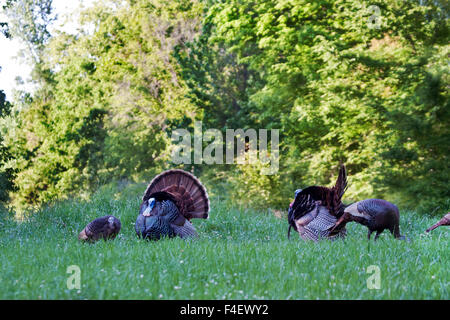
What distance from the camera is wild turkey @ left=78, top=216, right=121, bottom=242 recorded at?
27.1ft

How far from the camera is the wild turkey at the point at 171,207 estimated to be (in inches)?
331

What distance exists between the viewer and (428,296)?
16.7ft

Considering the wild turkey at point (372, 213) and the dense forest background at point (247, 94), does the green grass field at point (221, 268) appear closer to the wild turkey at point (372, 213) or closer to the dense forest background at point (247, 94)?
the wild turkey at point (372, 213)

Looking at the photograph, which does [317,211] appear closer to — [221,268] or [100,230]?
[221,268]

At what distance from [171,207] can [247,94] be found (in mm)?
17938

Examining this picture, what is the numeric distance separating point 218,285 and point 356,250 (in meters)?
2.68

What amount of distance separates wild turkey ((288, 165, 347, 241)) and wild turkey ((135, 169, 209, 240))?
1.83 m

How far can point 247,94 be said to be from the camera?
2577 centimetres

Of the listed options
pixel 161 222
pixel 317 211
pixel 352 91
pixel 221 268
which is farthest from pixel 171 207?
pixel 352 91

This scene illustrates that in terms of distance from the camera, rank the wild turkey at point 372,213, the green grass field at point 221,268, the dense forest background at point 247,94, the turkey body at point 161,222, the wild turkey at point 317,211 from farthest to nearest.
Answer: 1. the dense forest background at point 247,94
2. the turkey body at point 161,222
3. the wild turkey at point 317,211
4. the wild turkey at point 372,213
5. the green grass field at point 221,268

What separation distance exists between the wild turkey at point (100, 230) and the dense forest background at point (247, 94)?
8.13 meters

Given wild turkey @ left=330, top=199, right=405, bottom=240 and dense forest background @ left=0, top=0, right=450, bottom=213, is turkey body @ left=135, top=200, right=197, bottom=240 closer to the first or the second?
wild turkey @ left=330, top=199, right=405, bottom=240

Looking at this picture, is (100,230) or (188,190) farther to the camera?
(188,190)

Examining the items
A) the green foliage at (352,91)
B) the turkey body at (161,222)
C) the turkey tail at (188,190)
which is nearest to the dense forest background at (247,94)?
the green foliage at (352,91)
